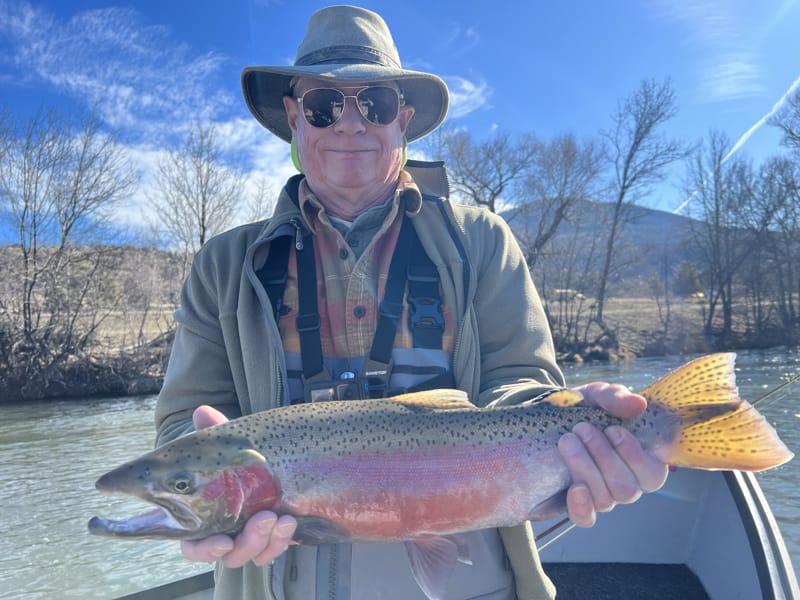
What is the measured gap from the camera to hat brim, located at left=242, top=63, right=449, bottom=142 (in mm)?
2359

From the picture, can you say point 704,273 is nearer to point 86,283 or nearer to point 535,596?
point 86,283

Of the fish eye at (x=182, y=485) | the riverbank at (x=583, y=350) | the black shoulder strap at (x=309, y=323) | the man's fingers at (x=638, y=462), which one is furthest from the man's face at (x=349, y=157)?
the riverbank at (x=583, y=350)

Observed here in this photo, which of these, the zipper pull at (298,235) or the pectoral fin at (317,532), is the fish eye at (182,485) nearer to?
the pectoral fin at (317,532)

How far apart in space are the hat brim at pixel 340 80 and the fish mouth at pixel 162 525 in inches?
66.9

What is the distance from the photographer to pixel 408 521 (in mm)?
1848

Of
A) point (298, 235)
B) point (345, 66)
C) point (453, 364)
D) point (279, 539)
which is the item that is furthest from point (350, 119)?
point (279, 539)

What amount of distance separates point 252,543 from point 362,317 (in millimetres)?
875

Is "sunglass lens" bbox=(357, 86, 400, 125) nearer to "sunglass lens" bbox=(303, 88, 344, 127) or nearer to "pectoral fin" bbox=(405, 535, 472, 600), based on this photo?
"sunglass lens" bbox=(303, 88, 344, 127)

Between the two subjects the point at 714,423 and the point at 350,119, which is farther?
the point at 350,119

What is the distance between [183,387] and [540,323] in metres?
1.41

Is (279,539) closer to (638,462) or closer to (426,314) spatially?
(426,314)

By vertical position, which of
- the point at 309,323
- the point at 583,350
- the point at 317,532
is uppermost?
the point at 309,323

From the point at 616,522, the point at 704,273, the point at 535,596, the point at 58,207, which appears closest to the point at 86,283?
the point at 58,207

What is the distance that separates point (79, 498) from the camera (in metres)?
9.38
